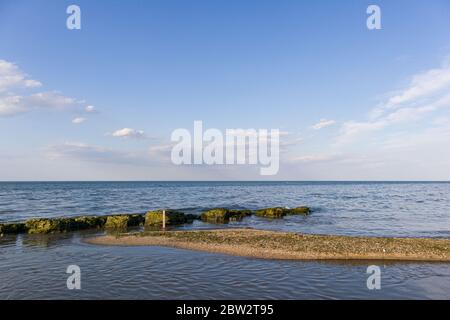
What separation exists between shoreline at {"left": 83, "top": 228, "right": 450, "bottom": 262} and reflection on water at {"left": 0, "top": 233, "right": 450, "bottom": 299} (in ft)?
4.60

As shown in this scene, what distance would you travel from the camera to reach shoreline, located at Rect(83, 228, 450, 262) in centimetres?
2447

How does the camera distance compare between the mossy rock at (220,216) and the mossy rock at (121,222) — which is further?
the mossy rock at (220,216)

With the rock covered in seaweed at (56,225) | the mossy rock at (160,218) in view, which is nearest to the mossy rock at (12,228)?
the rock covered in seaweed at (56,225)

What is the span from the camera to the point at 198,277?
66.1ft

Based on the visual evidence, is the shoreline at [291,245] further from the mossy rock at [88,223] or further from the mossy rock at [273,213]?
the mossy rock at [273,213]

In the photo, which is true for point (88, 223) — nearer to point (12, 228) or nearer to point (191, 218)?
point (12, 228)

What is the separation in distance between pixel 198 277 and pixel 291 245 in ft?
32.6

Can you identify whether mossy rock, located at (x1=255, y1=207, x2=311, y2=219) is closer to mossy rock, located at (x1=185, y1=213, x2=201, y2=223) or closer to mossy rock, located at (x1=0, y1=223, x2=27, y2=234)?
mossy rock, located at (x1=185, y1=213, x2=201, y2=223)

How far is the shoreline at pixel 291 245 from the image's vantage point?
2447 centimetres

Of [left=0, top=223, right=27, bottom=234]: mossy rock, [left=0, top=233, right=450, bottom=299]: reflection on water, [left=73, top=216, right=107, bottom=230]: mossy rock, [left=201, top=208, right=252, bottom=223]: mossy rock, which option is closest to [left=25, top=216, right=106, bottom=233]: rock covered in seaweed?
[left=73, top=216, right=107, bottom=230]: mossy rock

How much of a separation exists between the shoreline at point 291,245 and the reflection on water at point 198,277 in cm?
140
